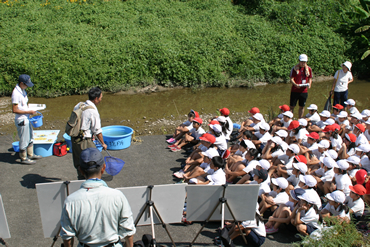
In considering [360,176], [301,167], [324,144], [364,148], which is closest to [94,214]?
[301,167]

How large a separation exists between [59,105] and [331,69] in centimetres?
1369

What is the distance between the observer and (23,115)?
6.54 m

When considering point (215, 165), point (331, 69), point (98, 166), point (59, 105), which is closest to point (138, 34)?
point (59, 105)

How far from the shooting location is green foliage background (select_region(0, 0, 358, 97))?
14242 millimetres

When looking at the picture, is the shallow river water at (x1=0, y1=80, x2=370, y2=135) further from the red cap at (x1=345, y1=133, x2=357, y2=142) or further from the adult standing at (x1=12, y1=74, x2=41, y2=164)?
the red cap at (x1=345, y1=133, x2=357, y2=142)

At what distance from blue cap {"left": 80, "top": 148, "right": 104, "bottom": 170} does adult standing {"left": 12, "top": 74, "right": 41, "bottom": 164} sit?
163 inches

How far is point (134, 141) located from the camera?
8188 millimetres

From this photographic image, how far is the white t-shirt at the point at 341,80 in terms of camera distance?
29.0 ft

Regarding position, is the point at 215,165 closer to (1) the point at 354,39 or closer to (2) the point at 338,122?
(2) the point at 338,122

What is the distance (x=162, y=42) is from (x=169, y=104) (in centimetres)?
474

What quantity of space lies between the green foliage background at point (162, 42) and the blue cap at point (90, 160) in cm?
1135

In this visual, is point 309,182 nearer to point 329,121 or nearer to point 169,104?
point 329,121

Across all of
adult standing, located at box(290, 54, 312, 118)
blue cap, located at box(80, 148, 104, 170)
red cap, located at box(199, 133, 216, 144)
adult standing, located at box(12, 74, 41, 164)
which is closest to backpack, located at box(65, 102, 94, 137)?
adult standing, located at box(12, 74, 41, 164)

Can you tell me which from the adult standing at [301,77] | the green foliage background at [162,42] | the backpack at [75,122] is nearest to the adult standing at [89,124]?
the backpack at [75,122]
